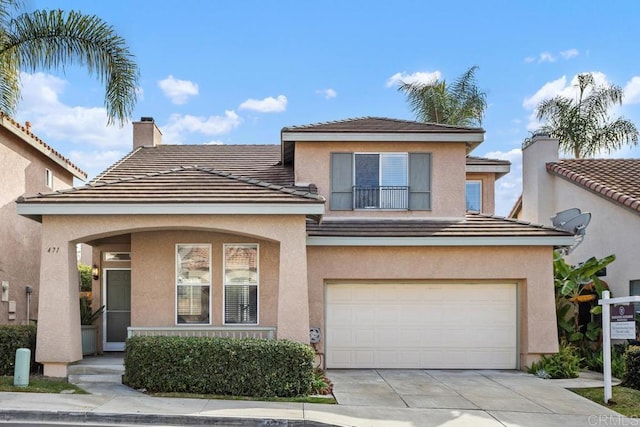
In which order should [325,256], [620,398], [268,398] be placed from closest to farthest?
[268,398]
[620,398]
[325,256]

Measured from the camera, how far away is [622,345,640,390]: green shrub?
43.0ft

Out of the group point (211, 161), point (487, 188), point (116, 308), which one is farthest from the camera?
point (487, 188)

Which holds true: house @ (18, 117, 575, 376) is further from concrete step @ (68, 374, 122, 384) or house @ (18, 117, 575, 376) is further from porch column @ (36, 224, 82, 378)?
concrete step @ (68, 374, 122, 384)

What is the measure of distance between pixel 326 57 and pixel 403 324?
7.83 m

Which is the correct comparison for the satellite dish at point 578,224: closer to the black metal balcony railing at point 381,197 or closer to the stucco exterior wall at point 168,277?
the black metal balcony railing at point 381,197

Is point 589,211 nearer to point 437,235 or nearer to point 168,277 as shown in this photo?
point 437,235

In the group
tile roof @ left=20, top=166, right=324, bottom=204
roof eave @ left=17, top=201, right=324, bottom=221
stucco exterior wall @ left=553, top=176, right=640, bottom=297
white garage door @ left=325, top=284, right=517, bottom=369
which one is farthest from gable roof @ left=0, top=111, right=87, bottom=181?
stucco exterior wall @ left=553, top=176, right=640, bottom=297

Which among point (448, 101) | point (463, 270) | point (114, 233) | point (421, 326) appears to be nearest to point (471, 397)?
point (421, 326)

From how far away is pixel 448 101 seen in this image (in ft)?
92.7

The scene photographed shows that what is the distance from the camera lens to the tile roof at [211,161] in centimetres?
1767

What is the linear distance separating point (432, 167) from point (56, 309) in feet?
30.9

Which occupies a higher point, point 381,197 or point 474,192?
point 474,192

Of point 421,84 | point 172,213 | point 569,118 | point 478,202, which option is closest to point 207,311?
point 172,213

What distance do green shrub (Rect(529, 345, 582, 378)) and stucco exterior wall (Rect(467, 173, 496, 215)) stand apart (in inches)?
253
